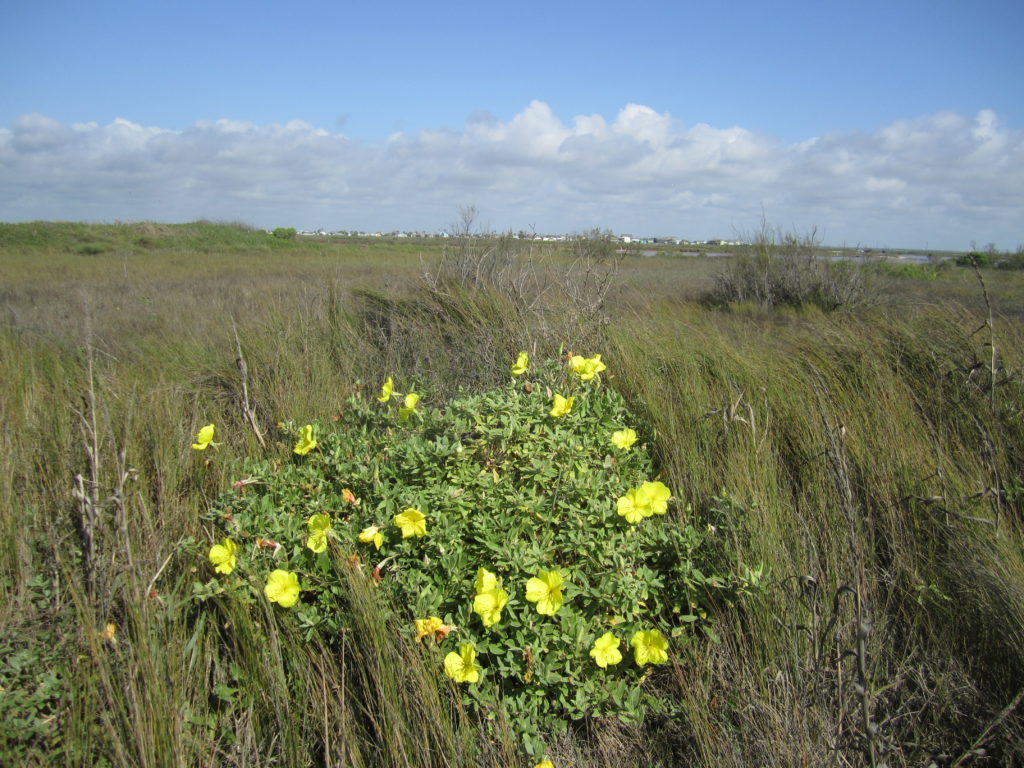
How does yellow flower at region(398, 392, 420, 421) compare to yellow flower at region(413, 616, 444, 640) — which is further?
yellow flower at region(398, 392, 420, 421)

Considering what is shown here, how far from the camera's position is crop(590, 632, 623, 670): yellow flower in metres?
1.62

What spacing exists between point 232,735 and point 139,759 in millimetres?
261

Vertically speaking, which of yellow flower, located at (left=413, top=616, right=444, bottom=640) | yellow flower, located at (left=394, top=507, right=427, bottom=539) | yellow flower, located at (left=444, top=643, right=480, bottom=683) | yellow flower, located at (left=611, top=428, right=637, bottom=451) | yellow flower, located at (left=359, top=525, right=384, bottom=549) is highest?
Result: yellow flower, located at (left=611, top=428, right=637, bottom=451)

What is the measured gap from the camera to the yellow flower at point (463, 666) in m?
1.54

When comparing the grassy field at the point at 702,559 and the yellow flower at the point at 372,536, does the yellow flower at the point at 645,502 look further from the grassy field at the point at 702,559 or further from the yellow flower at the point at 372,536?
the yellow flower at the point at 372,536

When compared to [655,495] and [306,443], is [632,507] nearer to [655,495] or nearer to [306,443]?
[655,495]

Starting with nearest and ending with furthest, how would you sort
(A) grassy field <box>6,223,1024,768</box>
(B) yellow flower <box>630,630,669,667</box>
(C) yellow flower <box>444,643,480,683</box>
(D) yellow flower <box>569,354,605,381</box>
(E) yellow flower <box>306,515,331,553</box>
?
1. (A) grassy field <box>6,223,1024,768</box>
2. (C) yellow flower <box>444,643,480,683</box>
3. (B) yellow flower <box>630,630,669,667</box>
4. (E) yellow flower <box>306,515,331,553</box>
5. (D) yellow flower <box>569,354,605,381</box>

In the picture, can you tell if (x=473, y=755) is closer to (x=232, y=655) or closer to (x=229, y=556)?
(x=232, y=655)

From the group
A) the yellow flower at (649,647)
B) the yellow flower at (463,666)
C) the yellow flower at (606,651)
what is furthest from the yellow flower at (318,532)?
the yellow flower at (649,647)

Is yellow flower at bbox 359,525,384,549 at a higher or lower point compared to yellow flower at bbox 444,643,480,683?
higher

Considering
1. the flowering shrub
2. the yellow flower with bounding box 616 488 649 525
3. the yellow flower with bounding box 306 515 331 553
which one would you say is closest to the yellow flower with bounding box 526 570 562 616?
the flowering shrub

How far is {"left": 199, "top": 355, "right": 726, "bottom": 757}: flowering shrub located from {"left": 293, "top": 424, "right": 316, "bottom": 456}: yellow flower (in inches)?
0.4

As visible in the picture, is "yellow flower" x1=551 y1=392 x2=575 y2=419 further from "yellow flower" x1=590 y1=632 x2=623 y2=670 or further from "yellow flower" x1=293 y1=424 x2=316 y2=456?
"yellow flower" x1=293 y1=424 x2=316 y2=456

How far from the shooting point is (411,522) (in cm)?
175
